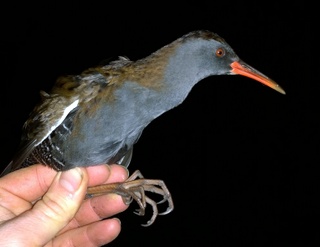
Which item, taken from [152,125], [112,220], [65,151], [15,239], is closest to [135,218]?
[152,125]

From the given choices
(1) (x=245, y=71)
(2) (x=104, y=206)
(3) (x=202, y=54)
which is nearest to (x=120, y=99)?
(3) (x=202, y=54)

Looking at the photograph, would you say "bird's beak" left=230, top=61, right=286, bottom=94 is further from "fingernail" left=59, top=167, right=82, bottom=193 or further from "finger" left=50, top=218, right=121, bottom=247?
"finger" left=50, top=218, right=121, bottom=247

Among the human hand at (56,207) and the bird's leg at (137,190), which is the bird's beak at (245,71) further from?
the human hand at (56,207)

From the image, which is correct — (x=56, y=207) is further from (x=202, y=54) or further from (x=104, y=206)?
(x=202, y=54)

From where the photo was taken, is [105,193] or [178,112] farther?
[178,112]

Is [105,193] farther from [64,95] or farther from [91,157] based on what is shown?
[64,95]

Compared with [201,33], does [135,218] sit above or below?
below
